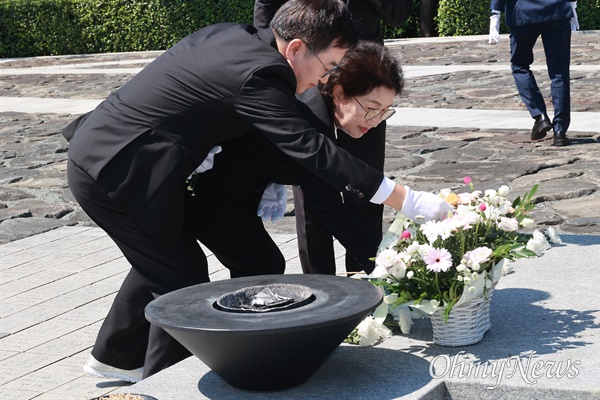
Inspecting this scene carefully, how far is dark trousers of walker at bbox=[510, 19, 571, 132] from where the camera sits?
8.05 metres

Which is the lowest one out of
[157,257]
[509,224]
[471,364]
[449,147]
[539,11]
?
[449,147]

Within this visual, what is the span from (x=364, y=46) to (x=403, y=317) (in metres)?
0.94

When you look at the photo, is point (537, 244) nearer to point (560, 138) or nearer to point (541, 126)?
point (560, 138)

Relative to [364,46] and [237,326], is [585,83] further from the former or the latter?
[237,326]

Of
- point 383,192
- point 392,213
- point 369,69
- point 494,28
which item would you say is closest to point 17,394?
point 383,192

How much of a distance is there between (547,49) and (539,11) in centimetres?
38

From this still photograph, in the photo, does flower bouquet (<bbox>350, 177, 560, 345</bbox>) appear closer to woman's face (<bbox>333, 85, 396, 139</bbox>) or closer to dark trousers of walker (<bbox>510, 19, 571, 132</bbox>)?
woman's face (<bbox>333, 85, 396, 139</bbox>)

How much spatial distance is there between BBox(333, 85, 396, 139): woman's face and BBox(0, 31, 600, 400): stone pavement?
779 mm

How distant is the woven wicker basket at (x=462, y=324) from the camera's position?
320cm

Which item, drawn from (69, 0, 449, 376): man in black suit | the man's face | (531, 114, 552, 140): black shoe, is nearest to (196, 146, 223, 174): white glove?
(69, 0, 449, 376): man in black suit

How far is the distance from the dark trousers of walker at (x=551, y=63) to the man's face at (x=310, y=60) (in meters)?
5.16

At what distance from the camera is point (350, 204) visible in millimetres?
4305

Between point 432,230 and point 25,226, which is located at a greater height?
point 432,230

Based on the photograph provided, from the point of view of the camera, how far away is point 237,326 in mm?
2795
